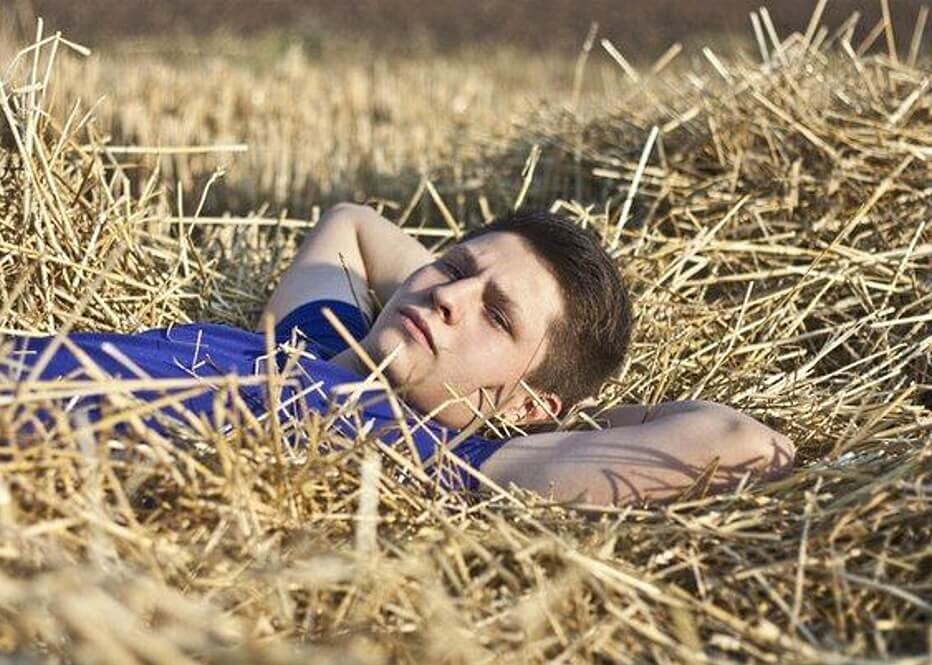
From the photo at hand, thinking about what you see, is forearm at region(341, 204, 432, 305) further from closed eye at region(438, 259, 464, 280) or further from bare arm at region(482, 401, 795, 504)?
bare arm at region(482, 401, 795, 504)

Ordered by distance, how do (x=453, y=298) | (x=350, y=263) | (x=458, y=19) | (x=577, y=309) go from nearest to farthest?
(x=453, y=298) < (x=577, y=309) < (x=350, y=263) < (x=458, y=19)

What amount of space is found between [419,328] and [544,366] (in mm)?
239

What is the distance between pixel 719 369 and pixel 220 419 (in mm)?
1306

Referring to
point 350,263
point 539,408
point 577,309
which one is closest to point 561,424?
point 539,408

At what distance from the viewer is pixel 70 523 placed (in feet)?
5.19

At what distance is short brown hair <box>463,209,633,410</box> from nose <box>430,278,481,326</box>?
16cm

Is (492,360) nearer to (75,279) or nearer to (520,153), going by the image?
(75,279)

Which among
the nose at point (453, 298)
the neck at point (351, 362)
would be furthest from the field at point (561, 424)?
the neck at point (351, 362)

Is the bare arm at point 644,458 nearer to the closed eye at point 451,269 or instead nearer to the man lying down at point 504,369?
the man lying down at point 504,369

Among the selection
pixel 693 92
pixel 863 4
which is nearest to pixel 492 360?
pixel 693 92

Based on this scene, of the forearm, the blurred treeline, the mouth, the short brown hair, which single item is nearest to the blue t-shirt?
the mouth

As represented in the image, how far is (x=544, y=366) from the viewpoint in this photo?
2.35m

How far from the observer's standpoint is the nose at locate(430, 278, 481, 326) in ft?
7.40

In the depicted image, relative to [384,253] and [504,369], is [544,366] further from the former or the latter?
[384,253]
